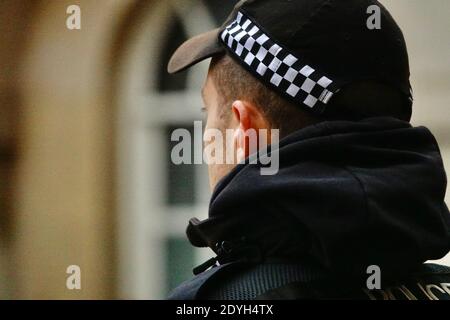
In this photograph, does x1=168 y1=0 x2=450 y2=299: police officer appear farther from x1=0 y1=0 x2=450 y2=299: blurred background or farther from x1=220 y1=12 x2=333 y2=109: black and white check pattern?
x1=0 y1=0 x2=450 y2=299: blurred background

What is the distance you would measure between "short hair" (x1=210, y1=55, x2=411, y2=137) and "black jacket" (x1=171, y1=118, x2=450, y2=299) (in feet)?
0.16

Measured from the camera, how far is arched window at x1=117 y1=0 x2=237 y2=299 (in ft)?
12.9

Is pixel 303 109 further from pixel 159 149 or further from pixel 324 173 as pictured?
pixel 159 149

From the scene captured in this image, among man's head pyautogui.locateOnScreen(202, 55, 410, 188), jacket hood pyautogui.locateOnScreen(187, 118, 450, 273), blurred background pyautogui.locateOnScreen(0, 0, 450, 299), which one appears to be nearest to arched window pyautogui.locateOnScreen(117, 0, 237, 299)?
blurred background pyautogui.locateOnScreen(0, 0, 450, 299)

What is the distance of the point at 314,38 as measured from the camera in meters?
1.20

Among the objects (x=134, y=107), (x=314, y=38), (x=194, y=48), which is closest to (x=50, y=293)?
(x=134, y=107)

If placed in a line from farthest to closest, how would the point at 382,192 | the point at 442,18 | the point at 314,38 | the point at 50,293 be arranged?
the point at 50,293, the point at 442,18, the point at 314,38, the point at 382,192

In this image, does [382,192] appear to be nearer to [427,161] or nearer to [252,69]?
[427,161]

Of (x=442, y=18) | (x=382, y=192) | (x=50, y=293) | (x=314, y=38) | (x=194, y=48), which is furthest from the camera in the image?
(x=50, y=293)

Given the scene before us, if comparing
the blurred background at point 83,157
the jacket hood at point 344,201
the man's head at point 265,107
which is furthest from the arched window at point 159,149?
the jacket hood at point 344,201

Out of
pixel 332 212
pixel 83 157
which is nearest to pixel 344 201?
pixel 332 212
